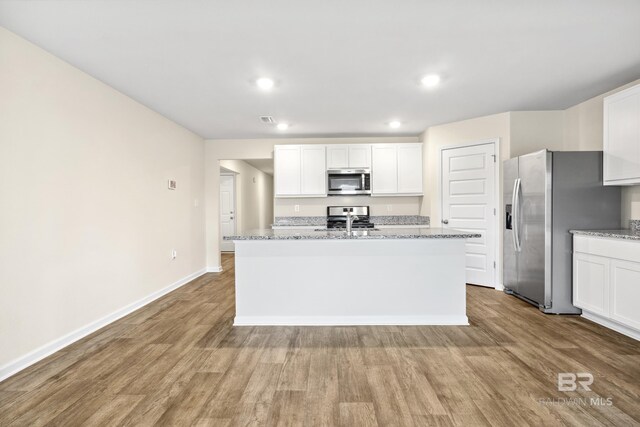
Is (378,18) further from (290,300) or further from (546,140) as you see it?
(546,140)

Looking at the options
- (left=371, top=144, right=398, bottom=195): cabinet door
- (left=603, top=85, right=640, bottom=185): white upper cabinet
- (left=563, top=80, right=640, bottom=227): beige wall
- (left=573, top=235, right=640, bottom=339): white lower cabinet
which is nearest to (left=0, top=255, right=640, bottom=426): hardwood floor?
(left=573, top=235, right=640, bottom=339): white lower cabinet

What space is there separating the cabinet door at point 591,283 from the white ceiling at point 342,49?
72.4 inches

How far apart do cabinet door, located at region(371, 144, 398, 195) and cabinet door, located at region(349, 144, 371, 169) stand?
0.08 meters

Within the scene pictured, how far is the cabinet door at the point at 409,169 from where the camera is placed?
5.41 meters

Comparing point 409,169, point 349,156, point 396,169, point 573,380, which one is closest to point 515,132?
point 409,169

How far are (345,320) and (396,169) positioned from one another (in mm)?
3064

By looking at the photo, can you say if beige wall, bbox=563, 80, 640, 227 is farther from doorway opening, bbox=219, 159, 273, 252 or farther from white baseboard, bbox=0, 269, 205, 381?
white baseboard, bbox=0, 269, 205, 381

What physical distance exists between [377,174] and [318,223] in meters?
1.34

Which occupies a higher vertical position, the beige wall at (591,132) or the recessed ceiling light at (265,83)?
the recessed ceiling light at (265,83)

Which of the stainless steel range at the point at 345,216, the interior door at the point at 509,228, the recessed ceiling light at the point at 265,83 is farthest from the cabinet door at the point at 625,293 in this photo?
the recessed ceiling light at the point at 265,83

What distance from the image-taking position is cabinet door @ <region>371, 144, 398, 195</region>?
544 cm

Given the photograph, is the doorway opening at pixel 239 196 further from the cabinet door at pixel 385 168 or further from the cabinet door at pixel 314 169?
the cabinet door at pixel 385 168

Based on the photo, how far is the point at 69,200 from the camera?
2.81m

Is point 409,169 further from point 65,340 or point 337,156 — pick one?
point 65,340
